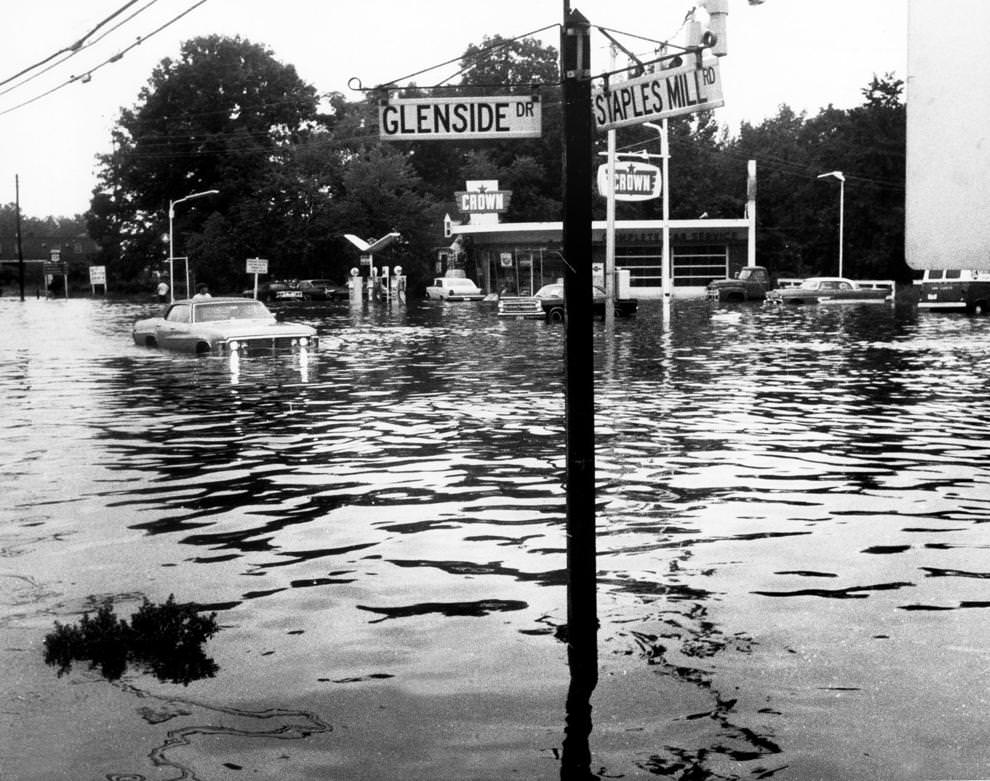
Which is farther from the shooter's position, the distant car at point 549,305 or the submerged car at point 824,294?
the submerged car at point 824,294

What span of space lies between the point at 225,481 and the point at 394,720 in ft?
20.9

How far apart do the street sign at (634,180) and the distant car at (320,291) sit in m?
25.6

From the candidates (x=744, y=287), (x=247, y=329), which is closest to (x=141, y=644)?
(x=247, y=329)

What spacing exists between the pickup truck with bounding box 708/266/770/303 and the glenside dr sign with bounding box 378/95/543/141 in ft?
205

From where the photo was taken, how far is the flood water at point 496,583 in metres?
5.00

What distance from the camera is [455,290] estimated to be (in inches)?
3056

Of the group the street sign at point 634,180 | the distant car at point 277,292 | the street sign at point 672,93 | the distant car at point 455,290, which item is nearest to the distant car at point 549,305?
the street sign at point 634,180

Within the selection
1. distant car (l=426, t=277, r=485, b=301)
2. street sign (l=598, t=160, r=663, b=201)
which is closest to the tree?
distant car (l=426, t=277, r=485, b=301)

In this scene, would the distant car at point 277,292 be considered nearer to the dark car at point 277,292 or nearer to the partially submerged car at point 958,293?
the dark car at point 277,292

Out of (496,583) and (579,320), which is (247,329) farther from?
(579,320)

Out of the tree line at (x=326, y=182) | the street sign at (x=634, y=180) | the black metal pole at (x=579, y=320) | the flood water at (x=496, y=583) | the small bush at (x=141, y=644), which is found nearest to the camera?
the flood water at (x=496, y=583)

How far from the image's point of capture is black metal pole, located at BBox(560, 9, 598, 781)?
227 inches

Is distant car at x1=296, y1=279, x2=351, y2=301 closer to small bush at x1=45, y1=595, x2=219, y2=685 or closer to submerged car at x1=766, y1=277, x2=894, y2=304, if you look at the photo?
submerged car at x1=766, y1=277, x2=894, y2=304

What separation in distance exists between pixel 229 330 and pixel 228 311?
1.32m
